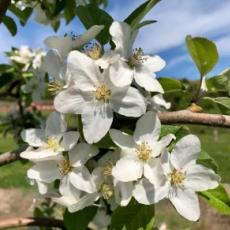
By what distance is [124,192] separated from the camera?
969 millimetres

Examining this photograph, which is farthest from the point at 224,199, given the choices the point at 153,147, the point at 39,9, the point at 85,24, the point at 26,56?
the point at 26,56

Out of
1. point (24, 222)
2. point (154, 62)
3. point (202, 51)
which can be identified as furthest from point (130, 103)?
point (24, 222)

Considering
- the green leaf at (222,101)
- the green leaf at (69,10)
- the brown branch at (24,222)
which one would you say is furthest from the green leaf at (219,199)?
the green leaf at (69,10)

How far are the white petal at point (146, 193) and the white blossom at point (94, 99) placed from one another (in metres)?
0.10

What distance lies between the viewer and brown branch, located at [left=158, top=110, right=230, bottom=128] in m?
1.05

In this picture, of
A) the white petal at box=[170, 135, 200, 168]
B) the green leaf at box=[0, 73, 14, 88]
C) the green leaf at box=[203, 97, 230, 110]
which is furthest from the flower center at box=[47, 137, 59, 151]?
the green leaf at box=[0, 73, 14, 88]

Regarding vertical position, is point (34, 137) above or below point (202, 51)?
below

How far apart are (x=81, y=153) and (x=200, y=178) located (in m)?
0.22

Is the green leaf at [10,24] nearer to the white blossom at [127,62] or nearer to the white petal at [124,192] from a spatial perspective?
the white blossom at [127,62]

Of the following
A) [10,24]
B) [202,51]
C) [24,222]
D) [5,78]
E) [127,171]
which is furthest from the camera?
[5,78]

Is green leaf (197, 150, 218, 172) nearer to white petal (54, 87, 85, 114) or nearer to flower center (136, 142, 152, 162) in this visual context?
flower center (136, 142, 152, 162)

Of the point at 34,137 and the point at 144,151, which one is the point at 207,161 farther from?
the point at 34,137

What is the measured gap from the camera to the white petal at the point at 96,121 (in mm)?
963

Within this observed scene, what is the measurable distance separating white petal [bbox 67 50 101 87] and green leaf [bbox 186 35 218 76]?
0.82ft
